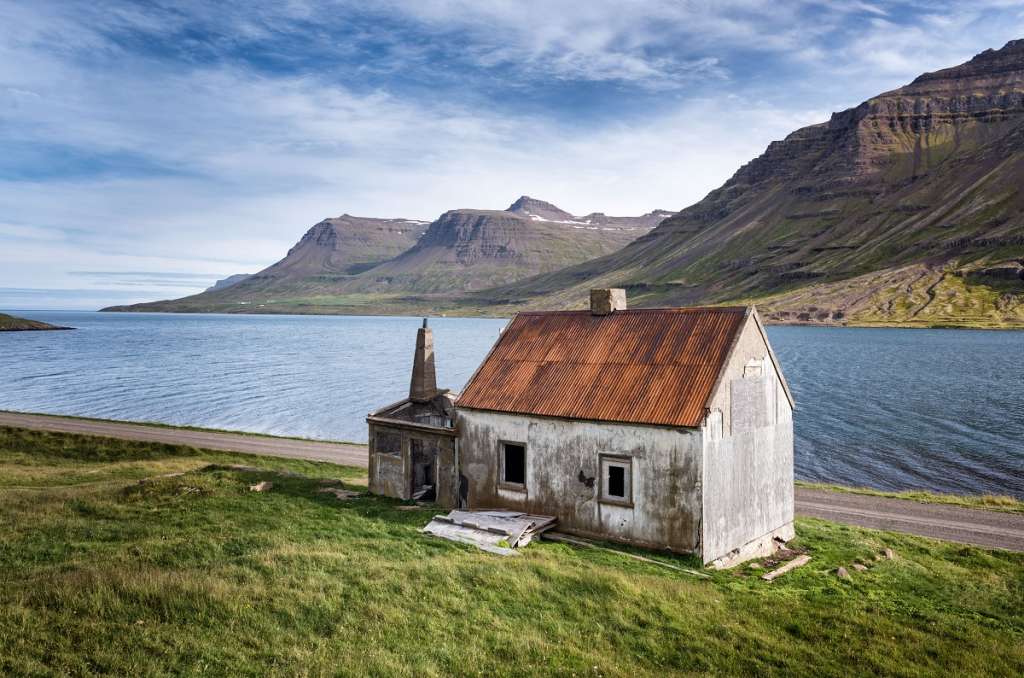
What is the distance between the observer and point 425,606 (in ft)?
49.3

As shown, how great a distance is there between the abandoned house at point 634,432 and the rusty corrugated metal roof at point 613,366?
54 millimetres

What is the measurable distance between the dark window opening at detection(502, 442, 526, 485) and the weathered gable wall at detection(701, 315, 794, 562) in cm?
655

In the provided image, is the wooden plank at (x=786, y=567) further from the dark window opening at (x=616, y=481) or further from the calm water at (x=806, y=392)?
the calm water at (x=806, y=392)

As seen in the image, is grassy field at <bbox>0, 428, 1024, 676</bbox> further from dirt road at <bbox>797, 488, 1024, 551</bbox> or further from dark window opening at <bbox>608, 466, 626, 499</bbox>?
dirt road at <bbox>797, 488, 1024, 551</bbox>

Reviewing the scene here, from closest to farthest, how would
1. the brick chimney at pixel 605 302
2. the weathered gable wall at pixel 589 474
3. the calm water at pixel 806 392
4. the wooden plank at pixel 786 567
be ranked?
the wooden plank at pixel 786 567 < the weathered gable wall at pixel 589 474 < the brick chimney at pixel 605 302 < the calm water at pixel 806 392

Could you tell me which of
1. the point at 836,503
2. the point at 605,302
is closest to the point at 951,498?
the point at 836,503

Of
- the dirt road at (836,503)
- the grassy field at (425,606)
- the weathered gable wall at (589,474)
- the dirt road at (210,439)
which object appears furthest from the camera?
the dirt road at (210,439)

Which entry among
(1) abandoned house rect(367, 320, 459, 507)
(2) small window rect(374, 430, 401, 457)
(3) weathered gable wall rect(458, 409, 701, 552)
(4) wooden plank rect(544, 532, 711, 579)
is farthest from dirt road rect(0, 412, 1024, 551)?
(4) wooden plank rect(544, 532, 711, 579)

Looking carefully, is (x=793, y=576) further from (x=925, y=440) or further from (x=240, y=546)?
(x=925, y=440)

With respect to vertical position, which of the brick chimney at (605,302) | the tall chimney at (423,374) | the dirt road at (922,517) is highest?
the brick chimney at (605,302)

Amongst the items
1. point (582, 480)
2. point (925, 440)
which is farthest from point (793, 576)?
point (925, 440)

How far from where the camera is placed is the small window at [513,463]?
23781 mm

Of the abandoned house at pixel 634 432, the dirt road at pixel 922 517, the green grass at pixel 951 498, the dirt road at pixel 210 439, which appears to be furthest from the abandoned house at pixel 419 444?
the green grass at pixel 951 498

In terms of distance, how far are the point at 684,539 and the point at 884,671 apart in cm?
738
